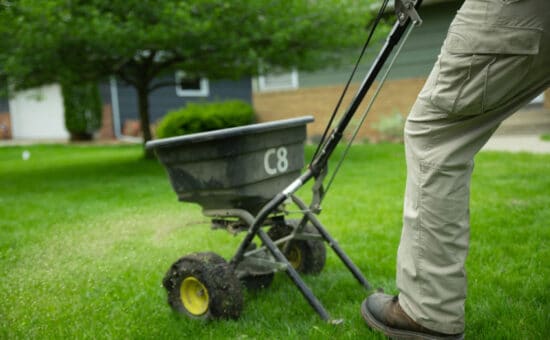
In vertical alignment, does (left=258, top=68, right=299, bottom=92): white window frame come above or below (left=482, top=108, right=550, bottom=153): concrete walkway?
above

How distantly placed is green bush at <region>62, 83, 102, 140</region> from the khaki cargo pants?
1756cm

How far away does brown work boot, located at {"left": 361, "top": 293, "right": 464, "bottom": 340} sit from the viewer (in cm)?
193

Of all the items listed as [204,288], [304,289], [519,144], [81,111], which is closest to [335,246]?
[304,289]

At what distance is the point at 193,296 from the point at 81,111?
662 inches

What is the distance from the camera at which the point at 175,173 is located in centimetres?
264

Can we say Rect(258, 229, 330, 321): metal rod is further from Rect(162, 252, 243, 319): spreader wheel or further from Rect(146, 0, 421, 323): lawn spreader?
Rect(162, 252, 243, 319): spreader wheel

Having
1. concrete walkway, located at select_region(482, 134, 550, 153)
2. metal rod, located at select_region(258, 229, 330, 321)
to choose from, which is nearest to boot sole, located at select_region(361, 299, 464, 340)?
metal rod, located at select_region(258, 229, 330, 321)

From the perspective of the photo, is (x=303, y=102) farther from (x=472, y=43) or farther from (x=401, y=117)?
(x=472, y=43)

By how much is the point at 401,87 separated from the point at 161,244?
969 cm

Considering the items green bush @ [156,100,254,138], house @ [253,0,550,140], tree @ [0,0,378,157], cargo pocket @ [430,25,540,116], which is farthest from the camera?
house @ [253,0,550,140]

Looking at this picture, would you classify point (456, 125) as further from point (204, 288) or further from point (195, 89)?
point (195, 89)

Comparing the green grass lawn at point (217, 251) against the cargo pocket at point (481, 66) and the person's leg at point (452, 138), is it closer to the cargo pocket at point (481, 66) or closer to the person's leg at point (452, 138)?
the person's leg at point (452, 138)

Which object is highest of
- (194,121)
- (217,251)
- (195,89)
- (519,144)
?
(195,89)

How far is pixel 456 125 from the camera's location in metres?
1.75
